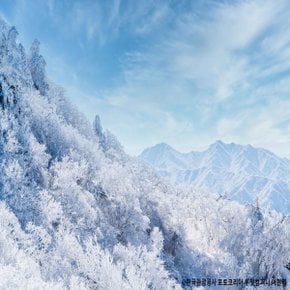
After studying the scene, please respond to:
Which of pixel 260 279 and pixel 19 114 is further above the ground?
pixel 19 114

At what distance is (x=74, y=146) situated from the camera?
293 ft

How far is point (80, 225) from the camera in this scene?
178 feet

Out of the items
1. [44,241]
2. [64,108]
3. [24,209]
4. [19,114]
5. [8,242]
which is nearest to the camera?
[8,242]

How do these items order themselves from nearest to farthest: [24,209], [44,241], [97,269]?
[97,269] → [44,241] → [24,209]

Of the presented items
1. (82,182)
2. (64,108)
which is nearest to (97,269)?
(82,182)

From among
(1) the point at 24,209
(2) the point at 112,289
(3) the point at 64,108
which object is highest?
(3) the point at 64,108

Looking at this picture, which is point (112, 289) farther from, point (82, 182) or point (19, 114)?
point (19, 114)

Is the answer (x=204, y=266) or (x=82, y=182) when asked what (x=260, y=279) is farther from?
(x=82, y=182)

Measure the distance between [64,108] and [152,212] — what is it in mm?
58435

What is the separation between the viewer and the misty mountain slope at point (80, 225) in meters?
37.9

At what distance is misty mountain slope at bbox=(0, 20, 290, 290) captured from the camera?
124 feet

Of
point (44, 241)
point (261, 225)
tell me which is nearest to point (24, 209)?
point (44, 241)

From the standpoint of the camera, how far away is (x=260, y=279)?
68.8m

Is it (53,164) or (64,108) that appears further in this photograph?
(64,108)
